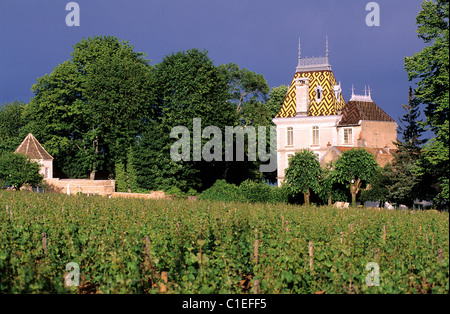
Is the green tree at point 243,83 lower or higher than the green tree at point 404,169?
higher

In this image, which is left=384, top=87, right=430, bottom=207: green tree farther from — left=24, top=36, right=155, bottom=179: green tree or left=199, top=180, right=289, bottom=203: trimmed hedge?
left=24, top=36, right=155, bottom=179: green tree

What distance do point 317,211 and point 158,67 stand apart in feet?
89.8

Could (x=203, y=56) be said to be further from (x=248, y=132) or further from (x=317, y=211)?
(x=317, y=211)

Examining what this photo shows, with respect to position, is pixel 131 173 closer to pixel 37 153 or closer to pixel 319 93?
pixel 37 153

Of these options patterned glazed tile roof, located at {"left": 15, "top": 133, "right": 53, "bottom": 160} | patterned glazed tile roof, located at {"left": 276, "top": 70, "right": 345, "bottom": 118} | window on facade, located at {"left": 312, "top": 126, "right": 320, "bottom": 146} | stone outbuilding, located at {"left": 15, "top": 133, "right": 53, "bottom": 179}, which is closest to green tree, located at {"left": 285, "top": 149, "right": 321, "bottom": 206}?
window on facade, located at {"left": 312, "top": 126, "right": 320, "bottom": 146}

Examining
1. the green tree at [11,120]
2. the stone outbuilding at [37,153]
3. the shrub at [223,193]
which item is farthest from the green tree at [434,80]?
the green tree at [11,120]

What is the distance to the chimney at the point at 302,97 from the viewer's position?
201 ft

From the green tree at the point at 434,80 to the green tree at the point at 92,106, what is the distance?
2445 cm

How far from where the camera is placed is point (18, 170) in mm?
51500

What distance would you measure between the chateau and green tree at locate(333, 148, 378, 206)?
1344 cm

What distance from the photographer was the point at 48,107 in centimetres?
5659

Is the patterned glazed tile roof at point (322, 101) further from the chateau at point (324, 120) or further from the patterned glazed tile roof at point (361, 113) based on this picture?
the patterned glazed tile roof at point (361, 113)

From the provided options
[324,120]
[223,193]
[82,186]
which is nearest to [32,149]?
[82,186]
